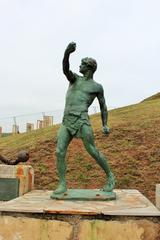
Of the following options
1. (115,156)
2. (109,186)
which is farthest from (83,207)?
(115,156)

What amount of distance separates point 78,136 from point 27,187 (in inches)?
69.6

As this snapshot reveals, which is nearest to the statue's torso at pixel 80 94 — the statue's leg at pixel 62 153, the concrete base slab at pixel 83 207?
the statue's leg at pixel 62 153

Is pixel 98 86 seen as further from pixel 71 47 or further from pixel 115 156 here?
pixel 115 156

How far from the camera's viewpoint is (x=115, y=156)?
10.0 m

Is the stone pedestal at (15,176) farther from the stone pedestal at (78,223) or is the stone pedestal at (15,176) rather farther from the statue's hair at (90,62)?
the statue's hair at (90,62)

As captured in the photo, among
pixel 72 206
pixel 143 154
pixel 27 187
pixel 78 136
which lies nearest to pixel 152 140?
pixel 143 154

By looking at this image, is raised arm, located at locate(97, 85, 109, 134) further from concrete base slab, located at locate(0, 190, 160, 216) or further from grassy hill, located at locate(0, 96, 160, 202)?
grassy hill, located at locate(0, 96, 160, 202)

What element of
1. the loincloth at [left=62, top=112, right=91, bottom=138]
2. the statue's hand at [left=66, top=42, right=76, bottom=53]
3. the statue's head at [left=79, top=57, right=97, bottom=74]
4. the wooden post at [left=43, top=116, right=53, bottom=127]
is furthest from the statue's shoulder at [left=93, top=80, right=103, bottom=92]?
the wooden post at [left=43, top=116, right=53, bottom=127]

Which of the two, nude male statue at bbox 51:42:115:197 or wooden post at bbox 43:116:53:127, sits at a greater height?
wooden post at bbox 43:116:53:127

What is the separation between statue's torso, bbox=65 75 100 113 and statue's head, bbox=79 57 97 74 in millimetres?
125

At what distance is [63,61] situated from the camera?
200 inches

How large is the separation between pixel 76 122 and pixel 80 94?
38 centimetres

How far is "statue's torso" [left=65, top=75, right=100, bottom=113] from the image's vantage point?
520cm

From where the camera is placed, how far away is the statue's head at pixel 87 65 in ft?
17.4
